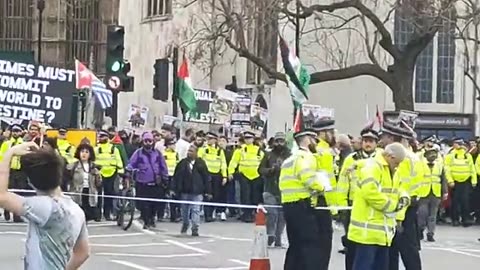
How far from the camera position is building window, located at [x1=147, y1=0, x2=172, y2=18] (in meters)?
56.3

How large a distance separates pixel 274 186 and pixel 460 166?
25.5ft

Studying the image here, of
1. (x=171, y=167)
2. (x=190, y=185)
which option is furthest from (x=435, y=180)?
(x=171, y=167)

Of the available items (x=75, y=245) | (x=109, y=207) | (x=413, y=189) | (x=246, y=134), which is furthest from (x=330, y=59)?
(x=75, y=245)

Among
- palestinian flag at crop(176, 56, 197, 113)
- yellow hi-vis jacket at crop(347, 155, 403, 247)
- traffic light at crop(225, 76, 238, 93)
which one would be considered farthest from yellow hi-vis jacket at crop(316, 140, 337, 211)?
traffic light at crop(225, 76, 238, 93)

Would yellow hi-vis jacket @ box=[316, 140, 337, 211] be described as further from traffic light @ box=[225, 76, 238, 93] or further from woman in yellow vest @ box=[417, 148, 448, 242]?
traffic light @ box=[225, 76, 238, 93]

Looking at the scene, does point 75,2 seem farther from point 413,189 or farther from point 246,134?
point 413,189

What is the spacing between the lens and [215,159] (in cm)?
2556

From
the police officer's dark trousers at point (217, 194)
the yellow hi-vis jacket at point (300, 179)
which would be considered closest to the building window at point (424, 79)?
the police officer's dark trousers at point (217, 194)

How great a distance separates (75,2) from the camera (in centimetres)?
7706

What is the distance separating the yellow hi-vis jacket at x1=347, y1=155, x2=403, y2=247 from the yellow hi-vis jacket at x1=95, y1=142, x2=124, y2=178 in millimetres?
12148

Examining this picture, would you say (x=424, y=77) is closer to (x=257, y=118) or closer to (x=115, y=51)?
(x=257, y=118)

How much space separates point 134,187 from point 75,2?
184ft

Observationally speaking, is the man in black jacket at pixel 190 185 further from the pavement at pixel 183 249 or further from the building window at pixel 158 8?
the building window at pixel 158 8

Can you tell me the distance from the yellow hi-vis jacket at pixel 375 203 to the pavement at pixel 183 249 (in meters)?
4.37
